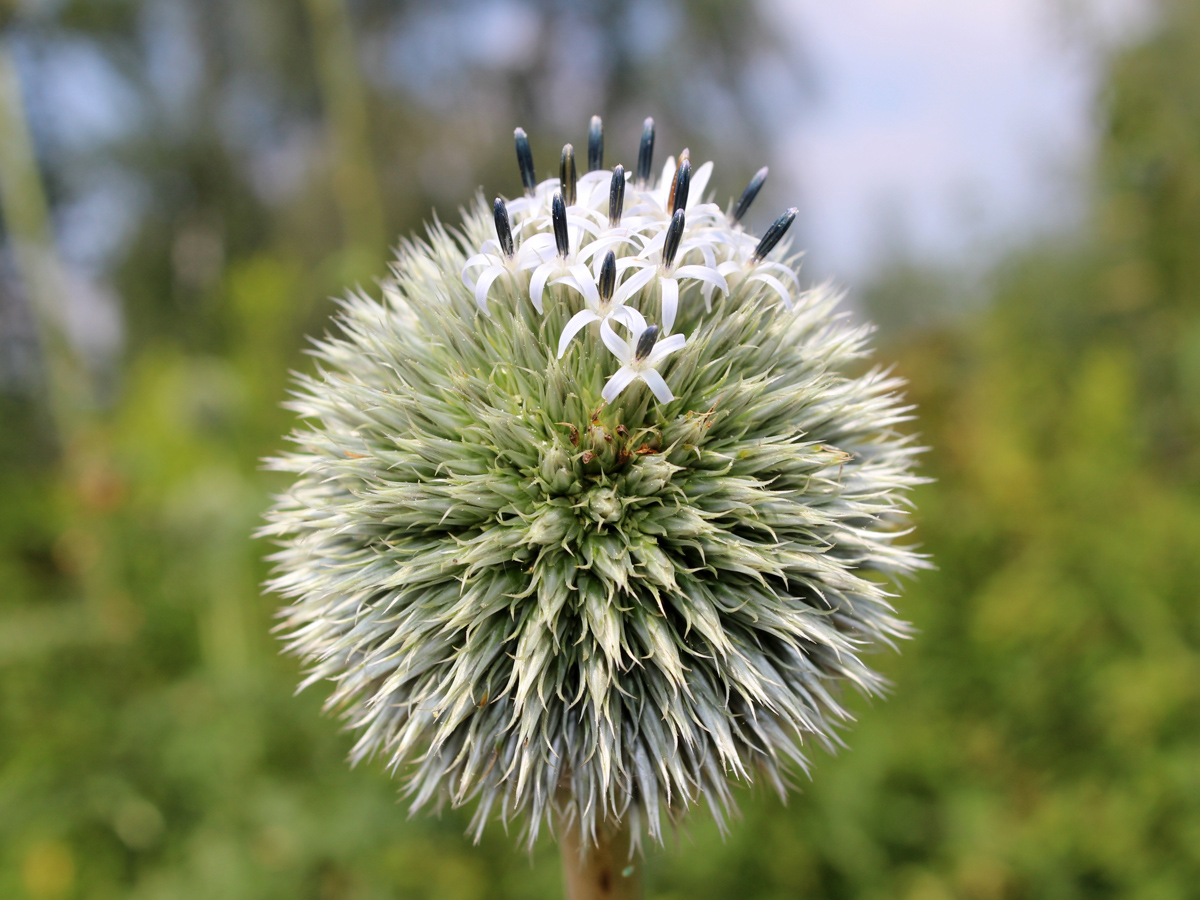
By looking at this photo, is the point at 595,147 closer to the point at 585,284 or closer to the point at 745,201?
the point at 745,201

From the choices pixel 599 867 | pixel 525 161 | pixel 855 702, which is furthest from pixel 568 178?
pixel 855 702

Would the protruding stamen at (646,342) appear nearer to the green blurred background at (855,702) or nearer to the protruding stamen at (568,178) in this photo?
the protruding stamen at (568,178)

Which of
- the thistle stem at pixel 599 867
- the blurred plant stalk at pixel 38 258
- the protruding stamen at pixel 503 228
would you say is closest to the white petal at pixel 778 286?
the protruding stamen at pixel 503 228

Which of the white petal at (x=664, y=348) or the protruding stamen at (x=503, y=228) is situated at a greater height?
the protruding stamen at (x=503, y=228)

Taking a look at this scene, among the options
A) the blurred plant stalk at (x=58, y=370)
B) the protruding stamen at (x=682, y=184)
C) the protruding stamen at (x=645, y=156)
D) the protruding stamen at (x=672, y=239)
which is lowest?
the protruding stamen at (x=672, y=239)

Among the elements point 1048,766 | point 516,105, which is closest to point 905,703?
point 1048,766

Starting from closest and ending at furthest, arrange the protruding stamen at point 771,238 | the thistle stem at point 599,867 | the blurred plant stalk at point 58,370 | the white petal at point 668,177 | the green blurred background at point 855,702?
the thistle stem at point 599,867 → the protruding stamen at point 771,238 → the white petal at point 668,177 → the green blurred background at point 855,702 → the blurred plant stalk at point 58,370

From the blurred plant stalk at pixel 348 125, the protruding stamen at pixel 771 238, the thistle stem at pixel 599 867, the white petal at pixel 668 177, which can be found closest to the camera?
the thistle stem at pixel 599 867
